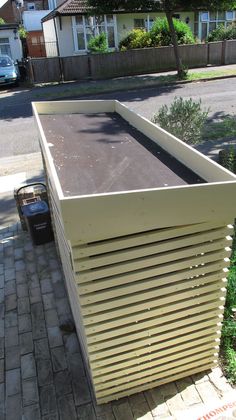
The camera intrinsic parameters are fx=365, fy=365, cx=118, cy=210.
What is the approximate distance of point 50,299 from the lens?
173 inches

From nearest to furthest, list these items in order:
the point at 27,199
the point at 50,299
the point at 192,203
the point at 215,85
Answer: the point at 192,203 < the point at 50,299 < the point at 27,199 < the point at 215,85

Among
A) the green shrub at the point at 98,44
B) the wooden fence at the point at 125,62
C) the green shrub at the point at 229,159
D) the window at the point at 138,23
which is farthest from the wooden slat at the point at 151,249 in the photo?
the window at the point at 138,23

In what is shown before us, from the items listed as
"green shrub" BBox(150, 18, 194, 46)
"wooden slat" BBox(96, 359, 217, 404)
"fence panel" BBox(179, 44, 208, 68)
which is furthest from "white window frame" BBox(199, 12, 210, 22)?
"wooden slat" BBox(96, 359, 217, 404)

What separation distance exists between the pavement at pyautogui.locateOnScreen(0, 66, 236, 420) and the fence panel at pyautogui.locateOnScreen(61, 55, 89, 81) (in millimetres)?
17498

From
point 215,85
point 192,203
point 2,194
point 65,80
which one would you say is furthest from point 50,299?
point 65,80

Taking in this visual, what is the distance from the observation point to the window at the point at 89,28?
2522 cm

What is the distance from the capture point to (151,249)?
2396mm

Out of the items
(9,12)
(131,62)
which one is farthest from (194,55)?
(9,12)

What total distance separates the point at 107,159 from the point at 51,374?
2057 mm

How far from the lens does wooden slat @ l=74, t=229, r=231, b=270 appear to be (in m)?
2.28

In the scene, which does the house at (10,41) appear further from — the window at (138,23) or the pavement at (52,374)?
the pavement at (52,374)

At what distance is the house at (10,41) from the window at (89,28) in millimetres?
4559

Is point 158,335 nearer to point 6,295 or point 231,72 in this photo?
point 6,295

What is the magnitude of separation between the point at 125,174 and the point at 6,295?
2.64 m
